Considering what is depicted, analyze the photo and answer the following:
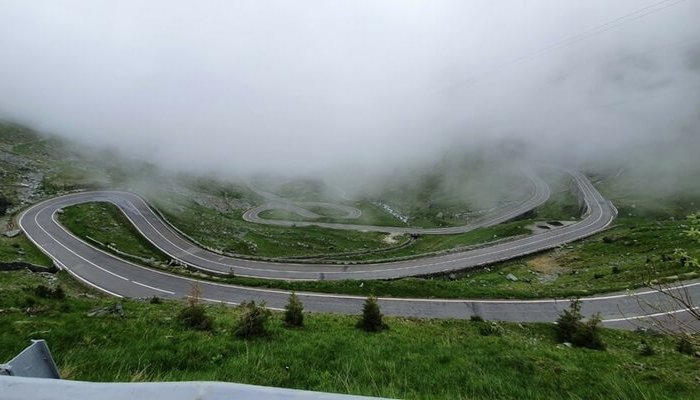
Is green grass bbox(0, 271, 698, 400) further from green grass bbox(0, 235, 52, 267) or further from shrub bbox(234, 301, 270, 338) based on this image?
green grass bbox(0, 235, 52, 267)

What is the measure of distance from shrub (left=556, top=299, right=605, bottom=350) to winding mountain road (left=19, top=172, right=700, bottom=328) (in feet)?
10.8

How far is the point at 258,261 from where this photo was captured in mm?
64312

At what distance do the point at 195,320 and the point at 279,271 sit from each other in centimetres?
4583

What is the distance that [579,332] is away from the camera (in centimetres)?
2105

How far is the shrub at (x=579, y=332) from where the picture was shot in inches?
800

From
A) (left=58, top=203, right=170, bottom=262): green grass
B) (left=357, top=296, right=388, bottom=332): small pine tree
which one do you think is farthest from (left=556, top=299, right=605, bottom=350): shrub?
(left=58, top=203, right=170, bottom=262): green grass

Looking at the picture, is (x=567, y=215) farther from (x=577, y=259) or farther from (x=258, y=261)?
(x=258, y=261)

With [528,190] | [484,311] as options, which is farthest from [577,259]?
[528,190]

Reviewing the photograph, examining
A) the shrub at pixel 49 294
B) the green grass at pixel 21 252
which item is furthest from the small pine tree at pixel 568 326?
the green grass at pixel 21 252

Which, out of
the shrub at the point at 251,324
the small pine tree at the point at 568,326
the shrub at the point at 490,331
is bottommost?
the shrub at the point at 490,331

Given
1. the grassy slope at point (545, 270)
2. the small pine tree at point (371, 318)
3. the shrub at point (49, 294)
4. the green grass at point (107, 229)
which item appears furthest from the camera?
the green grass at point (107, 229)

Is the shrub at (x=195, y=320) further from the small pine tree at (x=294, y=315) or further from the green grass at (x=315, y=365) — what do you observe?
the small pine tree at (x=294, y=315)

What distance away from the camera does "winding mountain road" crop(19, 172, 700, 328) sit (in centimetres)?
3575

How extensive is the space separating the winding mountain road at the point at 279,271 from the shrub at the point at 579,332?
330 centimetres
